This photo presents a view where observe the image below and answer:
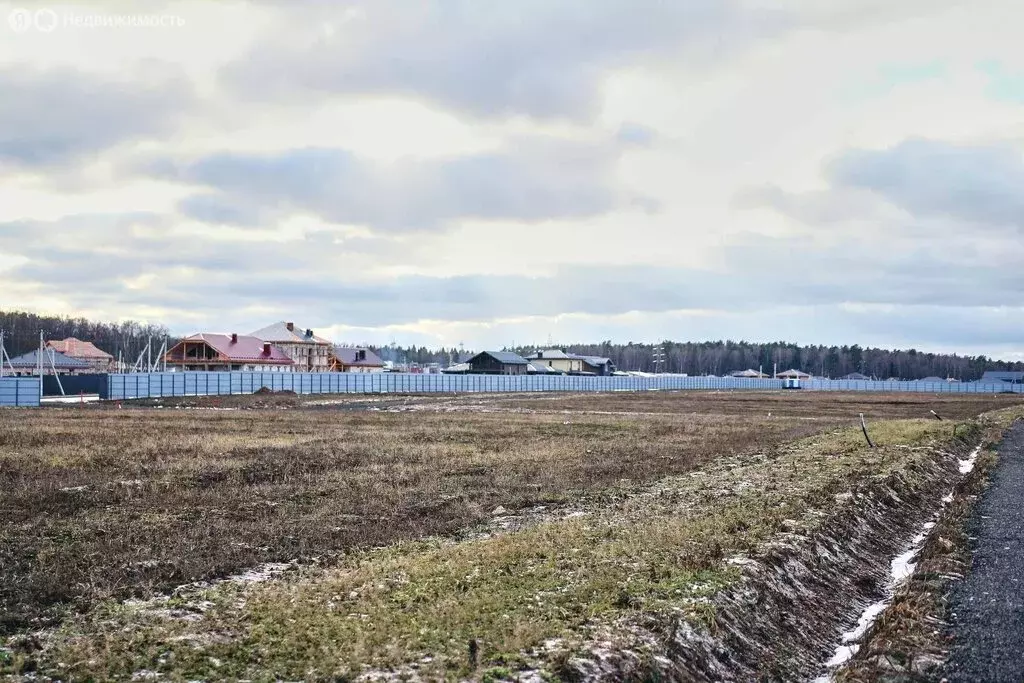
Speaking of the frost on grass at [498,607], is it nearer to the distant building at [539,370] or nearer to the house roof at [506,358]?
the house roof at [506,358]

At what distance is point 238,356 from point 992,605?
416 ft

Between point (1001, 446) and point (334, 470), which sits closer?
point (334, 470)

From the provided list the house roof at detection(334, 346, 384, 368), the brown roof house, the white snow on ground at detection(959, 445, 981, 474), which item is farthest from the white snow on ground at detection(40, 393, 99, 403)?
the brown roof house

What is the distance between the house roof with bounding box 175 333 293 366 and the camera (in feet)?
422

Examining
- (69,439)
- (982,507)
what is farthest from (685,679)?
(69,439)

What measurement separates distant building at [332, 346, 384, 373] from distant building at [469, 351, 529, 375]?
18538mm

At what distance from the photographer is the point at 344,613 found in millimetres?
10734

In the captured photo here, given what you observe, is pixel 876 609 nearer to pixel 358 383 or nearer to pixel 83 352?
pixel 358 383

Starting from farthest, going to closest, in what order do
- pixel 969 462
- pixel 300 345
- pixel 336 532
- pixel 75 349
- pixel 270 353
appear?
pixel 75 349 → pixel 300 345 → pixel 270 353 → pixel 969 462 → pixel 336 532

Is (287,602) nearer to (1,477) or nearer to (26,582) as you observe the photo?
(26,582)

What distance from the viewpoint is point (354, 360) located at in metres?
166

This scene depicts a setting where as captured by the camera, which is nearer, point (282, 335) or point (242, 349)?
point (242, 349)

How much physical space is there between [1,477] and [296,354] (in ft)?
435

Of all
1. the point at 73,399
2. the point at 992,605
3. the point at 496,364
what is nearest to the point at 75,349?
the point at 496,364
